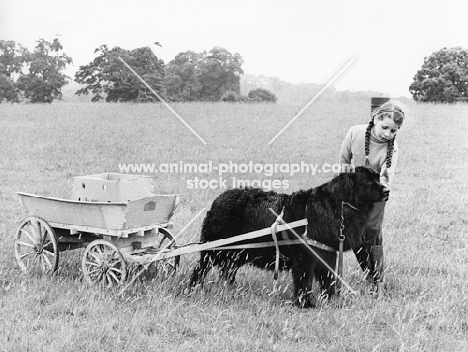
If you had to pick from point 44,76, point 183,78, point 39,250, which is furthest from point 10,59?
point 39,250

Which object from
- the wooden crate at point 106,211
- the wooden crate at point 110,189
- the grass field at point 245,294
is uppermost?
the wooden crate at point 110,189

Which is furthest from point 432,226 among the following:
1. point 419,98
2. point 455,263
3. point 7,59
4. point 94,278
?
point 7,59

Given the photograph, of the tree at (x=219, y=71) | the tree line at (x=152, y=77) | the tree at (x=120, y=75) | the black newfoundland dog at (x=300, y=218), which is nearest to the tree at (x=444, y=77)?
the tree line at (x=152, y=77)

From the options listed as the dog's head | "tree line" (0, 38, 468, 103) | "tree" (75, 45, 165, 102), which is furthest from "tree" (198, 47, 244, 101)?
the dog's head

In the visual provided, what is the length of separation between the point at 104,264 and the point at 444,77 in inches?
908

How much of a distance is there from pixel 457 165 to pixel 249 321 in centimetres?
1021

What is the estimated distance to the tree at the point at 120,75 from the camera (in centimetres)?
2038

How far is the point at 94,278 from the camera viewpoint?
15.5 feet

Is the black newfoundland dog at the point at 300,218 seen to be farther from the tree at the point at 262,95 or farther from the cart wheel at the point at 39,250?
the tree at the point at 262,95

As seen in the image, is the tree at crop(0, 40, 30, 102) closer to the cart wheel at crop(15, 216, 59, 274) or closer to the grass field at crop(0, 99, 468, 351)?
the grass field at crop(0, 99, 468, 351)

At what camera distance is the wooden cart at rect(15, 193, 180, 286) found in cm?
444

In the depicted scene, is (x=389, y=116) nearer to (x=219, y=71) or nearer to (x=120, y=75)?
(x=219, y=71)

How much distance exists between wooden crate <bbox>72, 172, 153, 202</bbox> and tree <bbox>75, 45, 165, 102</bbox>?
15.1 meters

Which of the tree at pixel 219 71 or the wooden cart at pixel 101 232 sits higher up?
the tree at pixel 219 71
